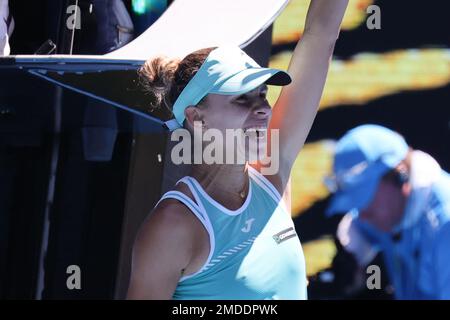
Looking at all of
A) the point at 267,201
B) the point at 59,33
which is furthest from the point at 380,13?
the point at 267,201

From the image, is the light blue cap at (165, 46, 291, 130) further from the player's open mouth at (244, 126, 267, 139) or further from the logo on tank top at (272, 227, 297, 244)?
the logo on tank top at (272, 227, 297, 244)

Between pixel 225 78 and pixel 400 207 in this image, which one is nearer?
pixel 400 207

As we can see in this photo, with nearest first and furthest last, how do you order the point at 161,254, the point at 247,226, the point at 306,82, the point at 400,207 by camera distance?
the point at 400,207 → the point at 161,254 → the point at 247,226 → the point at 306,82

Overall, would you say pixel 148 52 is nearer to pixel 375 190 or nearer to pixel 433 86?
pixel 375 190

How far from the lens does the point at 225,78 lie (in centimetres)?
232

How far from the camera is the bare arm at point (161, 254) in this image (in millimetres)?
2180

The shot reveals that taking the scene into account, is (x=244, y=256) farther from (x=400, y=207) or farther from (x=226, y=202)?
(x=400, y=207)

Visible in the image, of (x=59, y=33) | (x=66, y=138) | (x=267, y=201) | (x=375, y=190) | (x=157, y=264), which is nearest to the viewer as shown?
(x=375, y=190)

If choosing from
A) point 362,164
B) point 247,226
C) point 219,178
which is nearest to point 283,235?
point 247,226

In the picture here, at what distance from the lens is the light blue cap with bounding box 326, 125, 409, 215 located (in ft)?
6.56

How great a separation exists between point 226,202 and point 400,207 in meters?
0.46

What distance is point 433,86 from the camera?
4125mm

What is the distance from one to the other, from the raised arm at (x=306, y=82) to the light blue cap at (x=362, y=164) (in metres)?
0.38

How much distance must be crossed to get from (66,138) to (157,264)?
1.79m
